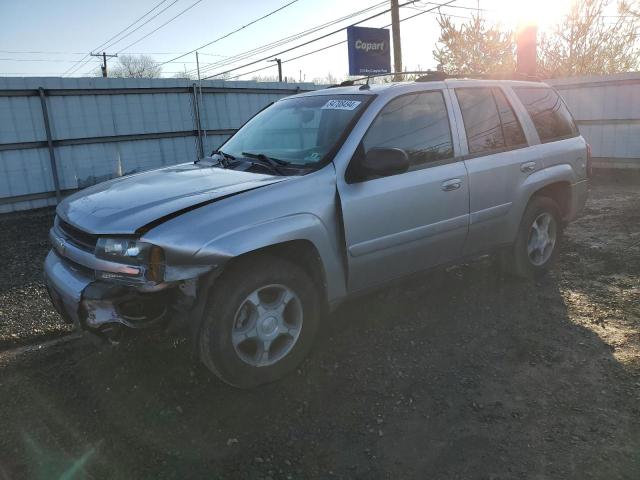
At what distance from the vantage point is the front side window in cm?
361

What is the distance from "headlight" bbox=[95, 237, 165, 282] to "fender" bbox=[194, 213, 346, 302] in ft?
0.67

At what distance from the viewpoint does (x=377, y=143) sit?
356 cm

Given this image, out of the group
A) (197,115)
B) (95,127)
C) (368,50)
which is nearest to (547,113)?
(197,115)

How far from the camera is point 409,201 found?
11.8 ft

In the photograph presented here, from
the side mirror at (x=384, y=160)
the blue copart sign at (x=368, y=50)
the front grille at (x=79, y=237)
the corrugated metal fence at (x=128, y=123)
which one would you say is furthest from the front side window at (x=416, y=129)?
the blue copart sign at (x=368, y=50)

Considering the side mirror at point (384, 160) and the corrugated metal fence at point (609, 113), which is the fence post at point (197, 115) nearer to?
the corrugated metal fence at point (609, 113)

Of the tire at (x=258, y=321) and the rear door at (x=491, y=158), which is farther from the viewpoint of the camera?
the rear door at (x=491, y=158)

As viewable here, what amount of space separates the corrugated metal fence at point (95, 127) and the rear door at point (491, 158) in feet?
20.7

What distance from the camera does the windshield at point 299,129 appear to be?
3.51 m

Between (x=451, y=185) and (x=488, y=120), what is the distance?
2.87 ft

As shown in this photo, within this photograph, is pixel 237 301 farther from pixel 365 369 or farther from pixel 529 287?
pixel 529 287

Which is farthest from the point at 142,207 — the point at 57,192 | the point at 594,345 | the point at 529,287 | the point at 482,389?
the point at 57,192

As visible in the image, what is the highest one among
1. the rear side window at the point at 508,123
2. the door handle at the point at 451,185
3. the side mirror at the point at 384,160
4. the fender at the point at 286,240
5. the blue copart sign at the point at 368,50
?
the blue copart sign at the point at 368,50

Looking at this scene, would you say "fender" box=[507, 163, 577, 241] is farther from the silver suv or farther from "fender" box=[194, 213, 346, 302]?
"fender" box=[194, 213, 346, 302]
